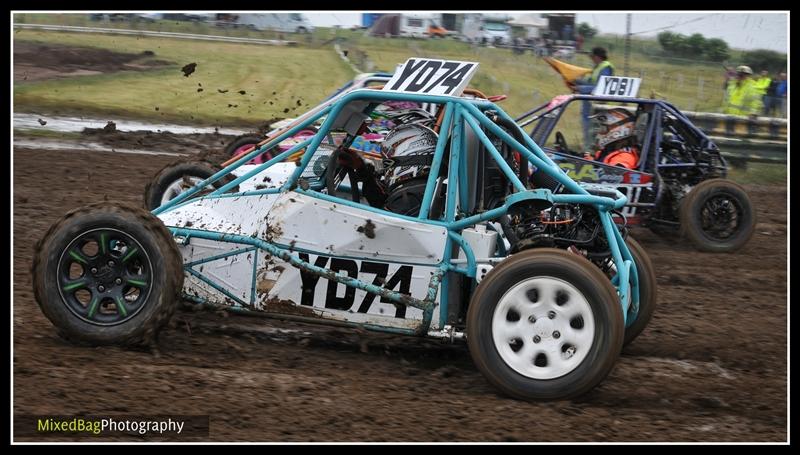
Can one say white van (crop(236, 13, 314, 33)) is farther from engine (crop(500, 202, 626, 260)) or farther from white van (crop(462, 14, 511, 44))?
engine (crop(500, 202, 626, 260))

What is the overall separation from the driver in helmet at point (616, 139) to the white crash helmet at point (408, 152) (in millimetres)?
4669

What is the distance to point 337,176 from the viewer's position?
19.2 feet

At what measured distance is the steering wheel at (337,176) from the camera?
5679mm

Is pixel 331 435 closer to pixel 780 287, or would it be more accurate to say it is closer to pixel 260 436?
pixel 260 436

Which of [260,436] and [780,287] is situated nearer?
[260,436]

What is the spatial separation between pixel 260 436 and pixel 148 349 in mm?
1243

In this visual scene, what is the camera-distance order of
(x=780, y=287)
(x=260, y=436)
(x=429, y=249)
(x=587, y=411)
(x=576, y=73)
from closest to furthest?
(x=260, y=436) < (x=587, y=411) < (x=429, y=249) < (x=780, y=287) < (x=576, y=73)

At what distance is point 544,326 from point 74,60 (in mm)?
14395

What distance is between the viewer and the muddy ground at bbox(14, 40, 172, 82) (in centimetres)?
1672

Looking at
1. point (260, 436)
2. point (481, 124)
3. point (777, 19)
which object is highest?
point (777, 19)

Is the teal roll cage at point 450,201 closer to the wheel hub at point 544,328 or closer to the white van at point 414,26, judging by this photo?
the wheel hub at point 544,328

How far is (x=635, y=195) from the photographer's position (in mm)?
9789

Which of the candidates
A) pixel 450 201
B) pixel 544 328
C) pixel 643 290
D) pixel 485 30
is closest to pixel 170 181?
pixel 450 201

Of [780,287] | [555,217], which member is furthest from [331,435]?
[780,287]
